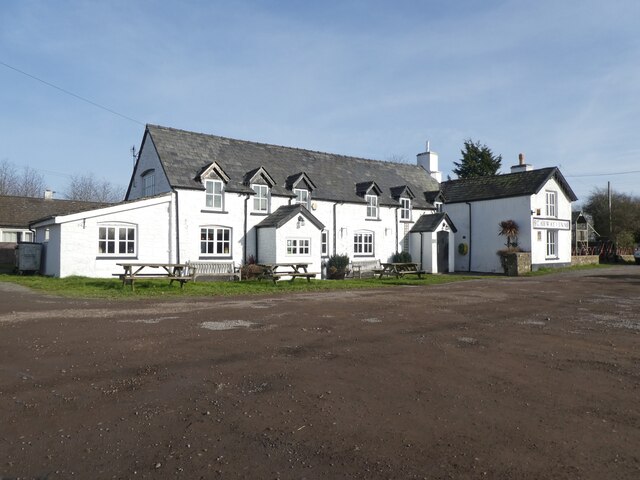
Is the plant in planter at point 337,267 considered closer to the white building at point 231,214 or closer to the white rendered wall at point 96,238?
the white building at point 231,214

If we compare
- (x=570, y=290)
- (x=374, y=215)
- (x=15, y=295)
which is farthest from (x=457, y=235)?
(x=15, y=295)

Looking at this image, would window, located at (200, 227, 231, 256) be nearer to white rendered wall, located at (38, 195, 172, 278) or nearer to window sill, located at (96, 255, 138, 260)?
white rendered wall, located at (38, 195, 172, 278)

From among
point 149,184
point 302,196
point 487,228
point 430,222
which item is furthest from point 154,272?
point 487,228

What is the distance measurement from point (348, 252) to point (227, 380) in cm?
2380

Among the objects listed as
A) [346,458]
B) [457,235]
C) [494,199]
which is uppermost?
[494,199]

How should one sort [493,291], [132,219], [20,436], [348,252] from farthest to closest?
[348,252] → [132,219] → [493,291] → [20,436]

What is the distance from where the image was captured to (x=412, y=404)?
579 centimetres

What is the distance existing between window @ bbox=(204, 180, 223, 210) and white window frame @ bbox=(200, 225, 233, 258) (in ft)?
3.52

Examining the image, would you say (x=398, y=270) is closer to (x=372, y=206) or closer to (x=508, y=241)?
(x=372, y=206)

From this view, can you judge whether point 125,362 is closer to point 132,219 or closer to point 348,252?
point 132,219

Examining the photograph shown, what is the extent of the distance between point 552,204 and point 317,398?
3311 cm

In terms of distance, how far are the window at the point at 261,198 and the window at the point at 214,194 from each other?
6.35 feet

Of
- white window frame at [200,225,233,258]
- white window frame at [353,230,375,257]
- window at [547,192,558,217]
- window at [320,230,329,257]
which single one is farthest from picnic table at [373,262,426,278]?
window at [547,192,558,217]

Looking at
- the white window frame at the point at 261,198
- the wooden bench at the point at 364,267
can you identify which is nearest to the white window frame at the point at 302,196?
the white window frame at the point at 261,198
